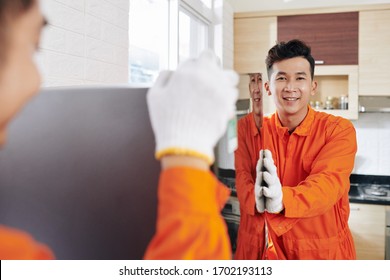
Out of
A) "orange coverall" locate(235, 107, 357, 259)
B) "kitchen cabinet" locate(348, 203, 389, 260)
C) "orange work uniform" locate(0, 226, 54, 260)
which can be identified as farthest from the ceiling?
"orange work uniform" locate(0, 226, 54, 260)

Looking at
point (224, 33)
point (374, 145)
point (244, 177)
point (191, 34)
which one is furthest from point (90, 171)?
point (374, 145)

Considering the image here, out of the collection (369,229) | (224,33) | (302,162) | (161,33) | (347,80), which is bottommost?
(369,229)

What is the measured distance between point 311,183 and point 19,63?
63 centimetres

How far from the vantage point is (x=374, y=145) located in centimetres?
304

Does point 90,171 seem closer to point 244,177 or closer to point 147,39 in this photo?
point 244,177

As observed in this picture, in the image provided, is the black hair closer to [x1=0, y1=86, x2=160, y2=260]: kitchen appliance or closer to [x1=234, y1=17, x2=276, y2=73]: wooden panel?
[x1=0, y1=86, x2=160, y2=260]: kitchen appliance

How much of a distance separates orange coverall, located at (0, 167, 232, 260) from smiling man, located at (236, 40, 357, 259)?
36cm

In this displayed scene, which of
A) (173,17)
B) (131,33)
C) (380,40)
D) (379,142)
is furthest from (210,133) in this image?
(379,142)

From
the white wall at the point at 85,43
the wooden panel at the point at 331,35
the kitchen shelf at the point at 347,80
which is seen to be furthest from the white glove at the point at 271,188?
the wooden panel at the point at 331,35

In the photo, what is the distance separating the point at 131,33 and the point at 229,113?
1267 mm

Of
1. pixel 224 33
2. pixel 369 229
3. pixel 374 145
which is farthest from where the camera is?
pixel 374 145

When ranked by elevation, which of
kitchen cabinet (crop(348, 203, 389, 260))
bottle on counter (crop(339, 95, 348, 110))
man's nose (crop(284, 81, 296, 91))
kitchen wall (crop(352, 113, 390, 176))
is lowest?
kitchen cabinet (crop(348, 203, 389, 260))

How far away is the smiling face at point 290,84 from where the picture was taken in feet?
2.97

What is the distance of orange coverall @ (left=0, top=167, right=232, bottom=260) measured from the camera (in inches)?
14.0
